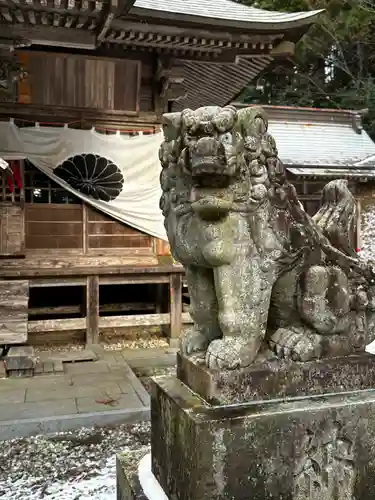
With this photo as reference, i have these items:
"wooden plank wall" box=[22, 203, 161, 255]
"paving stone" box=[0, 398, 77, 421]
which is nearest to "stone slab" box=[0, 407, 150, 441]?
"paving stone" box=[0, 398, 77, 421]

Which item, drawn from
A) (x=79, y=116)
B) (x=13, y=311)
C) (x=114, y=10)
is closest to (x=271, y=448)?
(x=114, y=10)

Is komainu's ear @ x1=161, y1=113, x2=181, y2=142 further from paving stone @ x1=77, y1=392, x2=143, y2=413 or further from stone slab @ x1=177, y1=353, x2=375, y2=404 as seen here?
A: paving stone @ x1=77, y1=392, x2=143, y2=413

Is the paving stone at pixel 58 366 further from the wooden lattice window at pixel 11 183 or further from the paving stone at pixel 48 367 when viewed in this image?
the wooden lattice window at pixel 11 183

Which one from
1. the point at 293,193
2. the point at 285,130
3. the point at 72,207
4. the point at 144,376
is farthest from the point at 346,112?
the point at 293,193

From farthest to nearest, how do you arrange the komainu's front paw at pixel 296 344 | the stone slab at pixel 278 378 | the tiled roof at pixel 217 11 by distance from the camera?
the tiled roof at pixel 217 11 → the komainu's front paw at pixel 296 344 → the stone slab at pixel 278 378

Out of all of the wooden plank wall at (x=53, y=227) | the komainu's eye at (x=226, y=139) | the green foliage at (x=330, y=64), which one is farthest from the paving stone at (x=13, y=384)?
the green foliage at (x=330, y=64)

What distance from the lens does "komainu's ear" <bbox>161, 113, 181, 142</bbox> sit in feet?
6.65

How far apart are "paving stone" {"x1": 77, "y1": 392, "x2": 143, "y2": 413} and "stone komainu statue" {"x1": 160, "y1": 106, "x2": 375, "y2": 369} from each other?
275cm

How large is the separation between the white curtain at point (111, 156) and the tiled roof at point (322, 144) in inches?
265

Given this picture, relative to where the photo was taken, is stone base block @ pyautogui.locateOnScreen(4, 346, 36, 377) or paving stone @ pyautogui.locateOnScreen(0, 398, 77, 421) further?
stone base block @ pyautogui.locateOnScreen(4, 346, 36, 377)

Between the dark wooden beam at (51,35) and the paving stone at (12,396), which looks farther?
the dark wooden beam at (51,35)

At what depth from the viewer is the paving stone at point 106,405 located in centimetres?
474

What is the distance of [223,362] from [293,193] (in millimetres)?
809

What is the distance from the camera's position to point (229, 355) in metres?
1.97
